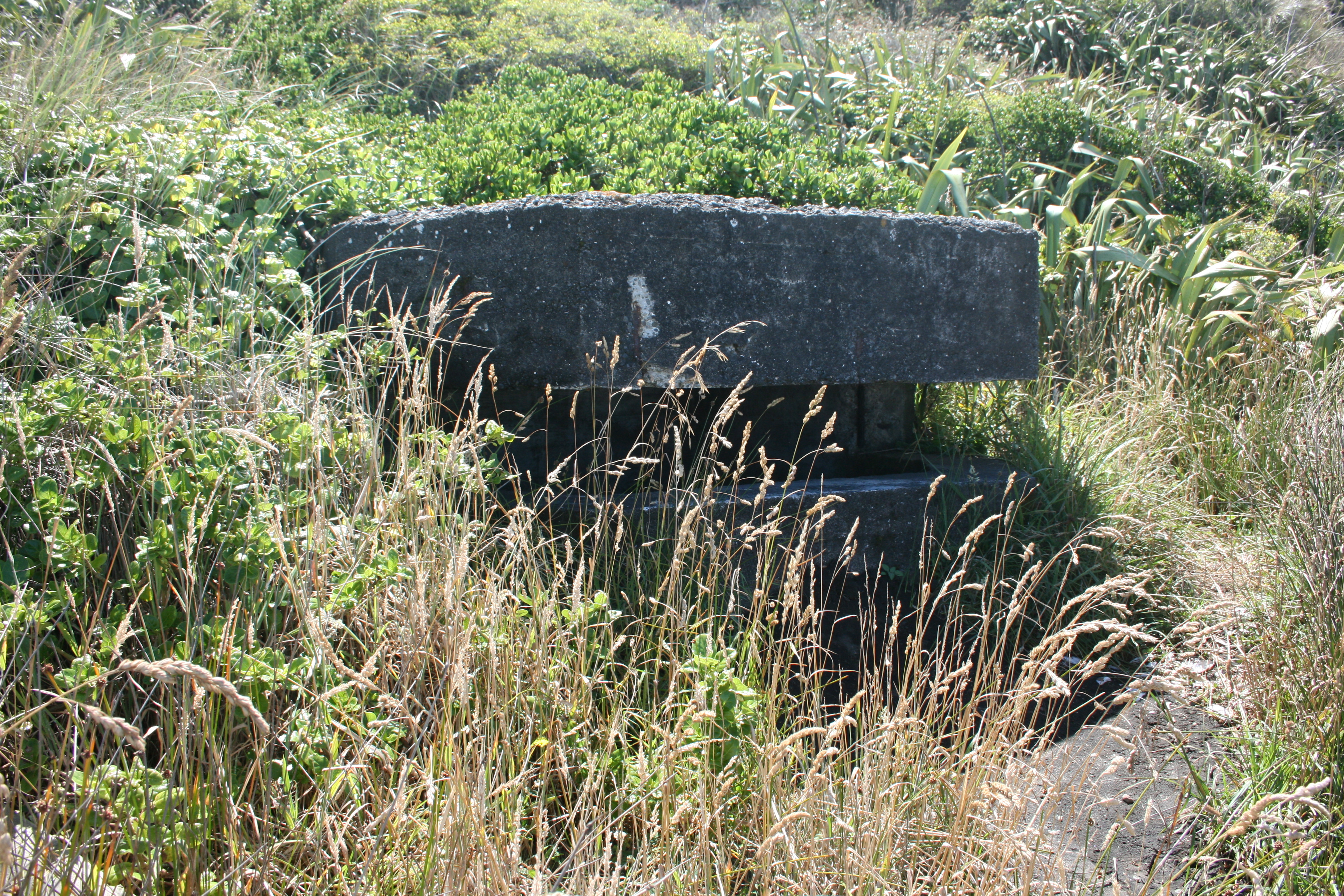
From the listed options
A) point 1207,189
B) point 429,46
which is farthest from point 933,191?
point 429,46

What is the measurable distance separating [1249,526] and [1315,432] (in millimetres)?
920

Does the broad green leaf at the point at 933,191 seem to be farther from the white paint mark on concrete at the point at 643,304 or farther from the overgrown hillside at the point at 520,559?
the white paint mark on concrete at the point at 643,304

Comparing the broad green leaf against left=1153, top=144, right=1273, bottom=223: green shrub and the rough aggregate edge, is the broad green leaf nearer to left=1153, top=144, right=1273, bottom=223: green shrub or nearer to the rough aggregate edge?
the rough aggregate edge

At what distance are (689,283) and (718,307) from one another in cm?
12

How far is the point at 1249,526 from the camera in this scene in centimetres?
360

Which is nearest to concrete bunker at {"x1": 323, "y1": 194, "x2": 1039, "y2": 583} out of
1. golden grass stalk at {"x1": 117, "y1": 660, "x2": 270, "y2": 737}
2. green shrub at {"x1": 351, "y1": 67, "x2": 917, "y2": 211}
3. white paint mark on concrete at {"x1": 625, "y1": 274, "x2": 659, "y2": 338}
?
white paint mark on concrete at {"x1": 625, "y1": 274, "x2": 659, "y2": 338}

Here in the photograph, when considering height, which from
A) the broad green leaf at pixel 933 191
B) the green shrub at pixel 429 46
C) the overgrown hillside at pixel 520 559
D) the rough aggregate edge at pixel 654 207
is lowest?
the overgrown hillside at pixel 520 559

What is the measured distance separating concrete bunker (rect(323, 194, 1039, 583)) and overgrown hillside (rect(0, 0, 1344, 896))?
0.64ft

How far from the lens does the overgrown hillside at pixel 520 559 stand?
1514 mm

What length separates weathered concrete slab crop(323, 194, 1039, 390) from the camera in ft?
8.80

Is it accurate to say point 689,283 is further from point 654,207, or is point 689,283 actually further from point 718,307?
point 654,207

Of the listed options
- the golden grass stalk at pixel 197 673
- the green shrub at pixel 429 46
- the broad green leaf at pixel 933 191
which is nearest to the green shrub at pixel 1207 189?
the broad green leaf at pixel 933 191

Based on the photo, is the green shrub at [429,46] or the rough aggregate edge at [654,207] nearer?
the rough aggregate edge at [654,207]

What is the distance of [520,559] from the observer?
2.02 meters
